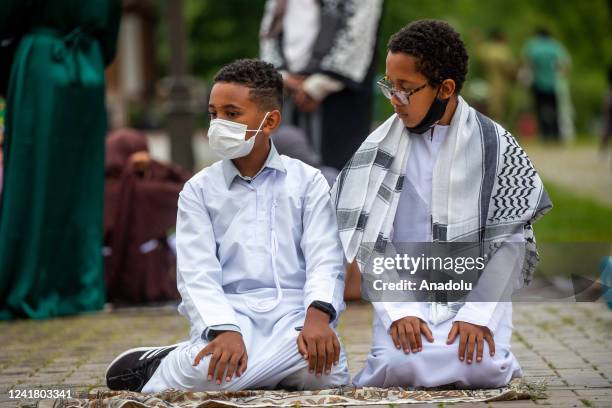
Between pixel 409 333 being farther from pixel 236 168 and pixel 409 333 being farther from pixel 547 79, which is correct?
pixel 547 79

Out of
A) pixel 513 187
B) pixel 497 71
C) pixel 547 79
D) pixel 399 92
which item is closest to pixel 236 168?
pixel 399 92

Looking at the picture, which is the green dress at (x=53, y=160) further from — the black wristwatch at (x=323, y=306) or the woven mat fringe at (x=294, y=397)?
the black wristwatch at (x=323, y=306)

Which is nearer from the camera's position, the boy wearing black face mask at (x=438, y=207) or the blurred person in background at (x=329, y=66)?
the boy wearing black face mask at (x=438, y=207)

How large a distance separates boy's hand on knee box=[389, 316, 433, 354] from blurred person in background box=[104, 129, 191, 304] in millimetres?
3591

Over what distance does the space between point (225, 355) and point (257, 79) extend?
1096 mm

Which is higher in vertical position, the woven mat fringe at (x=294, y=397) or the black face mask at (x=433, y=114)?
the black face mask at (x=433, y=114)

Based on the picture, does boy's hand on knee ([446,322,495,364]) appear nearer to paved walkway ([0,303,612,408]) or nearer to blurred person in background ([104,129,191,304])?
paved walkway ([0,303,612,408])

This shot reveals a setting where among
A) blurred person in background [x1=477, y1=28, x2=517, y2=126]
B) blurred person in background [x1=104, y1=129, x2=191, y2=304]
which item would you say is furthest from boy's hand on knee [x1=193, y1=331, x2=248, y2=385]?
blurred person in background [x1=477, y1=28, x2=517, y2=126]

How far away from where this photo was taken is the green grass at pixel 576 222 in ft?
Result: 34.3

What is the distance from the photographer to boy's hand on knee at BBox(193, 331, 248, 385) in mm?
4422

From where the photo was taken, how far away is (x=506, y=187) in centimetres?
465

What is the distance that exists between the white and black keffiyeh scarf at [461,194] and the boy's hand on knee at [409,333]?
3.6 inches

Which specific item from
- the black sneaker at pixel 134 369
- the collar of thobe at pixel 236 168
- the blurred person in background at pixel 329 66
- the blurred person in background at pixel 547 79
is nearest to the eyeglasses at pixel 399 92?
the collar of thobe at pixel 236 168

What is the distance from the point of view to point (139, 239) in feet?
26.1
